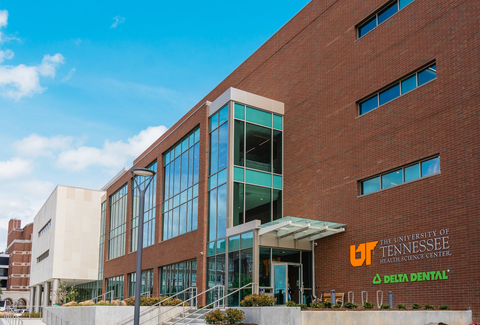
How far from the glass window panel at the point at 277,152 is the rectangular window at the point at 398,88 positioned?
590cm

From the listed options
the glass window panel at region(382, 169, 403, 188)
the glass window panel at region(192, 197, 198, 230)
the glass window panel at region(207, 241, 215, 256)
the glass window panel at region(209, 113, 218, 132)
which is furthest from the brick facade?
the glass window panel at region(382, 169, 403, 188)

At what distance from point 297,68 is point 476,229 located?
13396 millimetres

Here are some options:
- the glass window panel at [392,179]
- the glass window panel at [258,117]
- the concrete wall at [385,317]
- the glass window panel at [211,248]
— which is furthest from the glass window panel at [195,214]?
the concrete wall at [385,317]

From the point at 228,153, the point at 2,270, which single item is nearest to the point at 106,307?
the point at 228,153

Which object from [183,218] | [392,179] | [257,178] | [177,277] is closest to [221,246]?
[257,178]

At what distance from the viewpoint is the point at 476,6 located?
16703 mm

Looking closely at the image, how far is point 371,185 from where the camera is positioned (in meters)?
20.3

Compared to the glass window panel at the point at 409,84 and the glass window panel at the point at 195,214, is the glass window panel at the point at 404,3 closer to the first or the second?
the glass window panel at the point at 409,84

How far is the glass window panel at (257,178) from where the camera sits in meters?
25.2

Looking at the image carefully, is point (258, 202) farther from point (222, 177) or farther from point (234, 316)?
point (234, 316)

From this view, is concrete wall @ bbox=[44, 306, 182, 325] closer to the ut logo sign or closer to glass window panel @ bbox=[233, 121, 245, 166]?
glass window panel @ bbox=[233, 121, 245, 166]

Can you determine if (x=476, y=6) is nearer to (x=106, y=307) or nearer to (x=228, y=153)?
(x=228, y=153)

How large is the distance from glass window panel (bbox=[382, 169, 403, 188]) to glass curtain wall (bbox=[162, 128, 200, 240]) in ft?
40.8

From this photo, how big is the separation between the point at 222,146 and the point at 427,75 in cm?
1155
